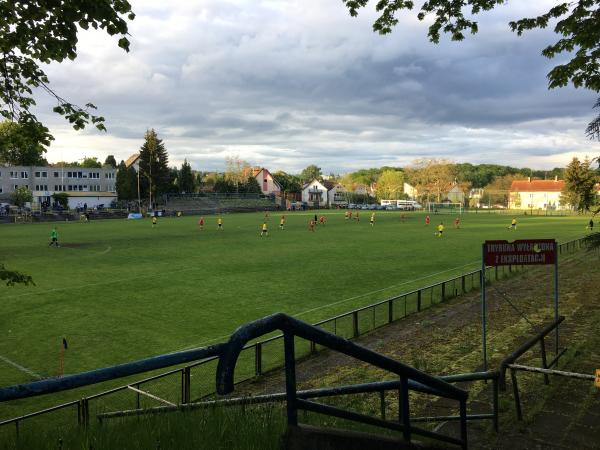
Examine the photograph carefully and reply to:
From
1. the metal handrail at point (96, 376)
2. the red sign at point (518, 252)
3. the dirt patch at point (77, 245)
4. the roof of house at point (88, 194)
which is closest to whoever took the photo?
the metal handrail at point (96, 376)

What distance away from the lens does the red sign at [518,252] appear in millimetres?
9539

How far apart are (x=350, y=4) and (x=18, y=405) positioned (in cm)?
1143

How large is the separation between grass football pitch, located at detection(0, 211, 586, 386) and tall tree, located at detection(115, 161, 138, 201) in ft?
182

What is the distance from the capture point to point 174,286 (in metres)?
22.0

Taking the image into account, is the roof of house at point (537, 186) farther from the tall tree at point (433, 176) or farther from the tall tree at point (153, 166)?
the tall tree at point (153, 166)

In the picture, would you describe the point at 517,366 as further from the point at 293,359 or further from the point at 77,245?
the point at 77,245

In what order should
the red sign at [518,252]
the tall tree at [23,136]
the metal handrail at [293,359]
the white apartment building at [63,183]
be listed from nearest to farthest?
the metal handrail at [293,359] → the tall tree at [23,136] → the red sign at [518,252] → the white apartment building at [63,183]

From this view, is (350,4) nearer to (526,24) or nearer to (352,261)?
(526,24)

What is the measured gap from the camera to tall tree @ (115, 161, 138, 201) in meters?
95.5

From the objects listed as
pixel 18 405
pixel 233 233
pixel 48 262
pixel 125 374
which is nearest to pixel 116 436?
pixel 125 374

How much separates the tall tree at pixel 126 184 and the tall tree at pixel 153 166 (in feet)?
8.32

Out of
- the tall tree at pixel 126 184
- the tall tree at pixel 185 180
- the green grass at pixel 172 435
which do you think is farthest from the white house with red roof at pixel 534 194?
the green grass at pixel 172 435

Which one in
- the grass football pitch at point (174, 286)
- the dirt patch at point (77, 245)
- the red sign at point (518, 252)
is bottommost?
the grass football pitch at point (174, 286)

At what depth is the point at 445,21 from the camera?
10305 mm
